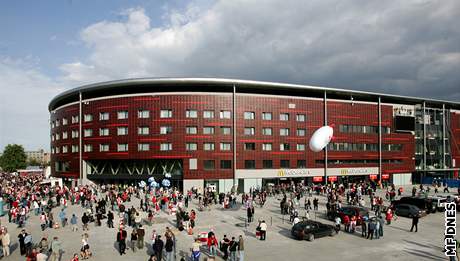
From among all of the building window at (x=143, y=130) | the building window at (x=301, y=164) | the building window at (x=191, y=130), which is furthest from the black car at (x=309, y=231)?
the building window at (x=143, y=130)

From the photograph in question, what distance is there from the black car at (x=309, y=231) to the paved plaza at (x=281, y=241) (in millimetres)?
416

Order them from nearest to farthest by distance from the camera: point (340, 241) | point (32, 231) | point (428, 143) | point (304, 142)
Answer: point (340, 241), point (32, 231), point (304, 142), point (428, 143)

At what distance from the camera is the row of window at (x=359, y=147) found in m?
62.2

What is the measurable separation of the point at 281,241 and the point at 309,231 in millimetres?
2251

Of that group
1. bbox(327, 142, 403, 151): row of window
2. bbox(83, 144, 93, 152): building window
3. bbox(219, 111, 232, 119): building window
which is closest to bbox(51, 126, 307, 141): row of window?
bbox(219, 111, 232, 119): building window

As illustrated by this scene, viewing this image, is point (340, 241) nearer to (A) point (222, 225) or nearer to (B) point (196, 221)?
(A) point (222, 225)

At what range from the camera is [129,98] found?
55.9m

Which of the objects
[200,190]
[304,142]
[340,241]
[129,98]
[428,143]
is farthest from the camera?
[428,143]

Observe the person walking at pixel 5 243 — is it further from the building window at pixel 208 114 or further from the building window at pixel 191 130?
the building window at pixel 208 114

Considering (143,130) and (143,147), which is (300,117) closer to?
(143,130)

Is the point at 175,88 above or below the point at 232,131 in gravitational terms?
above

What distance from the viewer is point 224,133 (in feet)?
180

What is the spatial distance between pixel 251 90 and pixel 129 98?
21.7 metres

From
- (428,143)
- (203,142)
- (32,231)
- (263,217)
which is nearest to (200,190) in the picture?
(203,142)
